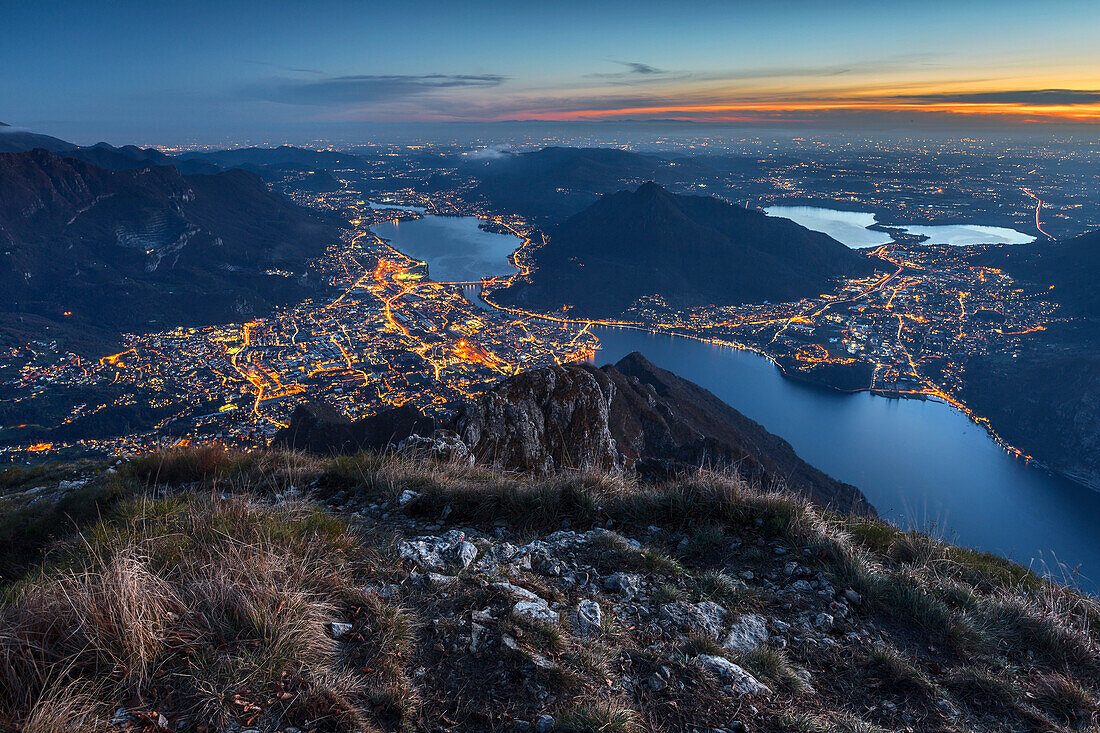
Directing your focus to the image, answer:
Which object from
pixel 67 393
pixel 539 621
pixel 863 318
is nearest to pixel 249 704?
pixel 539 621

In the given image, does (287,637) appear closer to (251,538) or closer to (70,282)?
(251,538)

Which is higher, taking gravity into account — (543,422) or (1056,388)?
(543,422)

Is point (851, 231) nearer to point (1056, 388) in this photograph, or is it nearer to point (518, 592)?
point (1056, 388)

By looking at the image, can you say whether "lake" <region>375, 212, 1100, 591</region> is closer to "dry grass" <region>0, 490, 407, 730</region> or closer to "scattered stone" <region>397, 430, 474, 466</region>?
"scattered stone" <region>397, 430, 474, 466</region>

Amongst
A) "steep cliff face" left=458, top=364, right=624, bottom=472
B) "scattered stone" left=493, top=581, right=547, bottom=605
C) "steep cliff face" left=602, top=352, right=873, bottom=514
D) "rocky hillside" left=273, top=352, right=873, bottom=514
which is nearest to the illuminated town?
"rocky hillside" left=273, top=352, right=873, bottom=514

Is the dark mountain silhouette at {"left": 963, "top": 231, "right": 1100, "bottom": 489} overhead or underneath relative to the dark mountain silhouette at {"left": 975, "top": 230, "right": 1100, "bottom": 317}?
underneath

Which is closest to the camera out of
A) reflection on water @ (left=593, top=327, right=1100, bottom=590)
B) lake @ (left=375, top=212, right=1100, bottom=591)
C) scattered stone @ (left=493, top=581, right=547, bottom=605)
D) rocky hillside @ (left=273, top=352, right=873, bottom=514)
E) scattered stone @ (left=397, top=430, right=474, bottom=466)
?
scattered stone @ (left=493, top=581, right=547, bottom=605)

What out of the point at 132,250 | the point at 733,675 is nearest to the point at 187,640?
the point at 733,675
